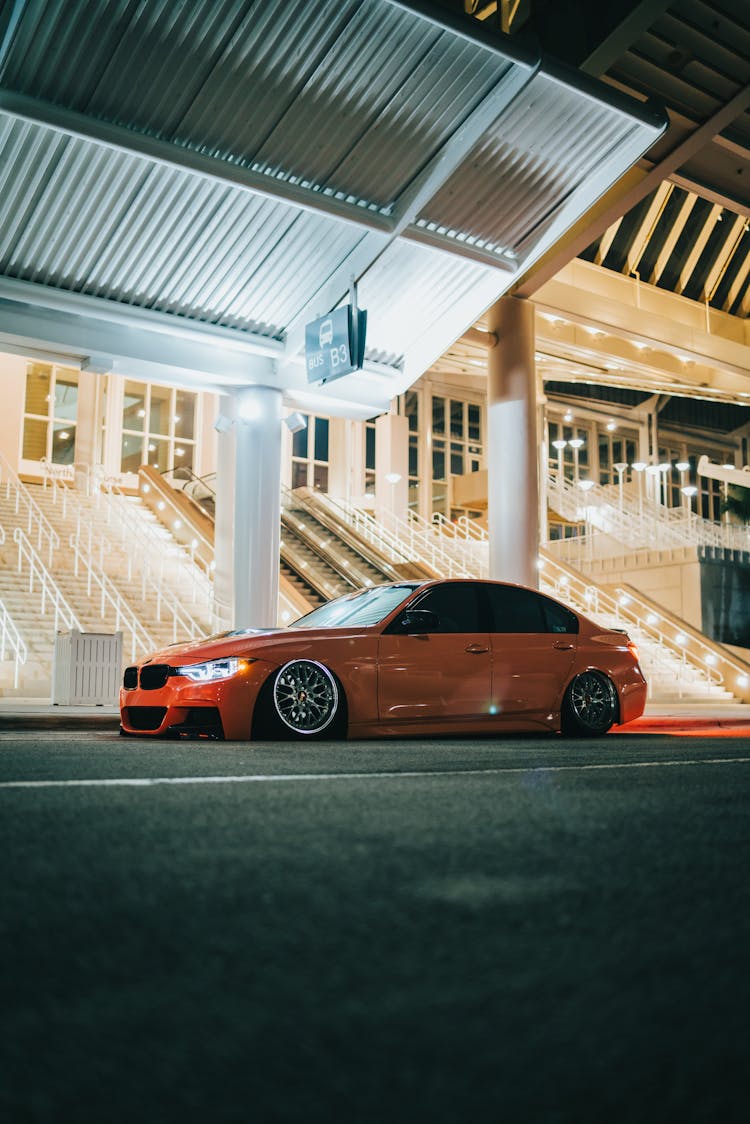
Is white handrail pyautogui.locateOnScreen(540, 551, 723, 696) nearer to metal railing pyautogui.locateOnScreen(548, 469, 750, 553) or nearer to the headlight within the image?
metal railing pyautogui.locateOnScreen(548, 469, 750, 553)

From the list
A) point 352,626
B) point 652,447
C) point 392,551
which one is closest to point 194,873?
point 352,626

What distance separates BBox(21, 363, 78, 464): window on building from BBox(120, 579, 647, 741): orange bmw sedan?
27.5 meters

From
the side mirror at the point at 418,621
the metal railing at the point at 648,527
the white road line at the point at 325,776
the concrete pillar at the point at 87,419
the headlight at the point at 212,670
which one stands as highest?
the concrete pillar at the point at 87,419

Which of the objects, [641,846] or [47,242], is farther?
[47,242]

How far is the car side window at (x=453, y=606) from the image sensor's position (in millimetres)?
9266

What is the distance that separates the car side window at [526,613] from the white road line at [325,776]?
3.33 m

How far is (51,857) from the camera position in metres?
2.86

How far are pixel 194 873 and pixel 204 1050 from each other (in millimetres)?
1190

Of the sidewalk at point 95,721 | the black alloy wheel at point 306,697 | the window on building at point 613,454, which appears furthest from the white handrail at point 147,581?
the window on building at point 613,454

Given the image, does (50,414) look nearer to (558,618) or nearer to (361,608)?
(361,608)

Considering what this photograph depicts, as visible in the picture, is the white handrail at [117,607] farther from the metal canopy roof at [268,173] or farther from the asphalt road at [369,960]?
the asphalt road at [369,960]

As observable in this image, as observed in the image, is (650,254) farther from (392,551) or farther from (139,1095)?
(139,1095)

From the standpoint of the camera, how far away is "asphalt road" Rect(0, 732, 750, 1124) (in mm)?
1410

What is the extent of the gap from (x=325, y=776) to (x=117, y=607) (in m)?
12.3
